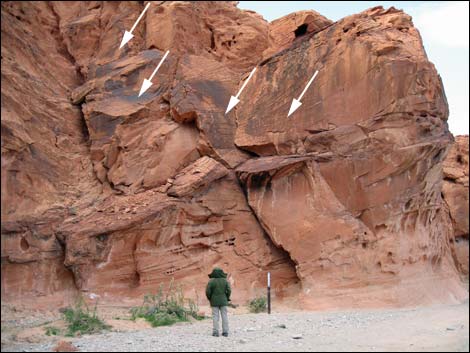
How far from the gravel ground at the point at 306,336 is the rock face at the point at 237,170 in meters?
2.74

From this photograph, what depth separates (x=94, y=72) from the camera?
19438 millimetres

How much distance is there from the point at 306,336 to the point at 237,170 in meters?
8.05

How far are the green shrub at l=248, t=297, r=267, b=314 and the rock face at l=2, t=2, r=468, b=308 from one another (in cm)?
117

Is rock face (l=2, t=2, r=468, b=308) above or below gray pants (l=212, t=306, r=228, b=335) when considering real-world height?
above

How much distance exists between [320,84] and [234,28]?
19.6 ft

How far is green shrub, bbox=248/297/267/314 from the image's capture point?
14391mm

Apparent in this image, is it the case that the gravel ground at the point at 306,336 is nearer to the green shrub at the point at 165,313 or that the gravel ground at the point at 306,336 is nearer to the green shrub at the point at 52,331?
the green shrub at the point at 165,313

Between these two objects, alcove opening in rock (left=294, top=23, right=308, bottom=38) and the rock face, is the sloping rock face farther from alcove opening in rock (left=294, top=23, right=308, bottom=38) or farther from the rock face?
alcove opening in rock (left=294, top=23, right=308, bottom=38)

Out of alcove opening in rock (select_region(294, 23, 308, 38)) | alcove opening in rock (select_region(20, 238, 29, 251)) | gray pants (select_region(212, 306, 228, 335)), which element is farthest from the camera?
alcove opening in rock (select_region(294, 23, 308, 38))

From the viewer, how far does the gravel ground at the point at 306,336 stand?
8609 mm

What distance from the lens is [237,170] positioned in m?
17.1

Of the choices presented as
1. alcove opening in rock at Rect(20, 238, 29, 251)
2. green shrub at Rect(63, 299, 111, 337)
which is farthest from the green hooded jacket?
alcove opening in rock at Rect(20, 238, 29, 251)

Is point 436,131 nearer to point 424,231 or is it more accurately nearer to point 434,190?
point 434,190

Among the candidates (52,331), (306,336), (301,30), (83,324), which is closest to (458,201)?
(301,30)
